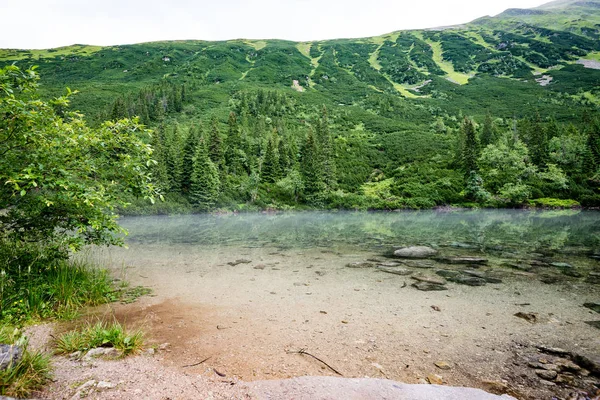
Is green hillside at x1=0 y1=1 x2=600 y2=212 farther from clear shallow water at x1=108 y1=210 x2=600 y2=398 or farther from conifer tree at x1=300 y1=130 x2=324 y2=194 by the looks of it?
clear shallow water at x1=108 y1=210 x2=600 y2=398

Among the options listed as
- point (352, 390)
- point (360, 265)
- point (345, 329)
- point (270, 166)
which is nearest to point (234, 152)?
point (270, 166)

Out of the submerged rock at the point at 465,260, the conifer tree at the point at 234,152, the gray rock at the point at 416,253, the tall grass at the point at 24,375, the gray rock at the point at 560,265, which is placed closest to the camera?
the tall grass at the point at 24,375

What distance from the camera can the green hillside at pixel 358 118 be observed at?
57.6 m

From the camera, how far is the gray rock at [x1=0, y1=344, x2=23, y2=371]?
369 cm

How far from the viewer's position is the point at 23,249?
765cm

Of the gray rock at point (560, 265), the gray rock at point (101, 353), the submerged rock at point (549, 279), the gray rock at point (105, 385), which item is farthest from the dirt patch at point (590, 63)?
the gray rock at point (105, 385)

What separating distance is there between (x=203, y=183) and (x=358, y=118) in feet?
211

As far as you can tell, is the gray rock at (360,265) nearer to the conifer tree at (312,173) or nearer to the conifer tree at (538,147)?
the conifer tree at (312,173)

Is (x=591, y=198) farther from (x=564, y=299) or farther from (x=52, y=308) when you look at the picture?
(x=52, y=308)

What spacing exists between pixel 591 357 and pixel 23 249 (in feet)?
41.1

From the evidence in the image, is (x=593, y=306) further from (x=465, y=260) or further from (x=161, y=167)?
(x=161, y=167)

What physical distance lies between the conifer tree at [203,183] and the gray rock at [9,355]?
52780 mm

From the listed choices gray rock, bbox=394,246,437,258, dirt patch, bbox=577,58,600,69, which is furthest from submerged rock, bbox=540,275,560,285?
dirt patch, bbox=577,58,600,69

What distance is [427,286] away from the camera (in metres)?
10.0
